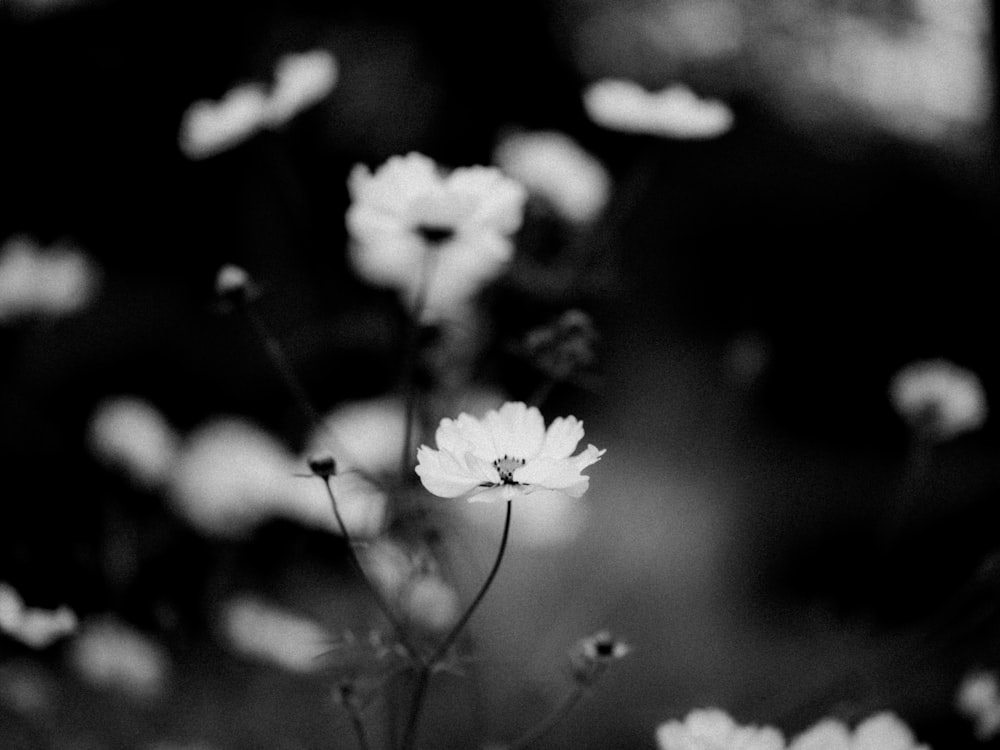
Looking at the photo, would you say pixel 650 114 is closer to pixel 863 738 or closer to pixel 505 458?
pixel 505 458

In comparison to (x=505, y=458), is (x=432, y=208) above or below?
above

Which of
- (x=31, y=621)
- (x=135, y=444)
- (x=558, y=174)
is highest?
(x=558, y=174)

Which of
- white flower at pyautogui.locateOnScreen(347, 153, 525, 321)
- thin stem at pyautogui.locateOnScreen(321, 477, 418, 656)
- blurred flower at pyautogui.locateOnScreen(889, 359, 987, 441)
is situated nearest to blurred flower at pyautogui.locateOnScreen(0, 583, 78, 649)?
thin stem at pyautogui.locateOnScreen(321, 477, 418, 656)

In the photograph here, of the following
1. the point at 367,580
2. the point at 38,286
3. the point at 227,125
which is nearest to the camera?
the point at 367,580

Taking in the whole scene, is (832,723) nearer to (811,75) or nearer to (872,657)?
(872,657)

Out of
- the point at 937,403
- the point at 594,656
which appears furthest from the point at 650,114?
the point at 594,656

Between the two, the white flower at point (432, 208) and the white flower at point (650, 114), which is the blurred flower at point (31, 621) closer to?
the white flower at point (432, 208)
